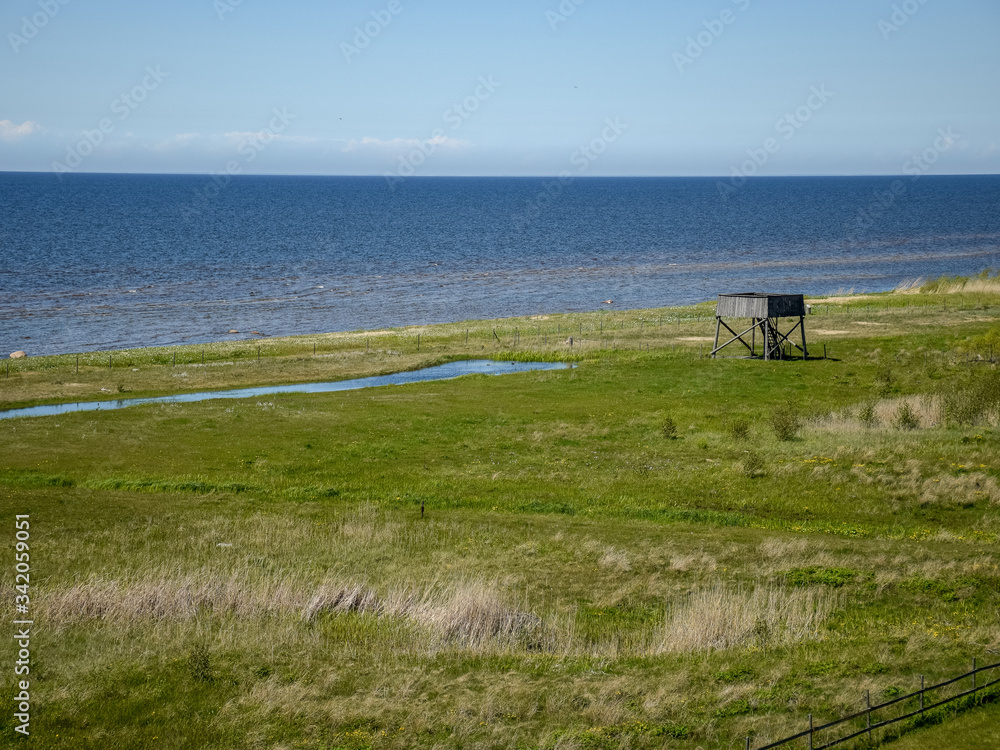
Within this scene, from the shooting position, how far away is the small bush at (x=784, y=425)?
137ft

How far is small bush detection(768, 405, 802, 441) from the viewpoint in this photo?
1646 inches

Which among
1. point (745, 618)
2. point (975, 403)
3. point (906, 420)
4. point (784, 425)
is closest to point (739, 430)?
point (784, 425)

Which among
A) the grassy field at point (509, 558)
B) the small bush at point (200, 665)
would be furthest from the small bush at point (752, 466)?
the small bush at point (200, 665)

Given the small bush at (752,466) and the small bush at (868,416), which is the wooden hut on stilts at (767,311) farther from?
the small bush at (752,466)

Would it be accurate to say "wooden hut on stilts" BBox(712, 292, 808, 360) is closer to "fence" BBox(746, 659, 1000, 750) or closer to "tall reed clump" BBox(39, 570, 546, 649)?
"tall reed clump" BBox(39, 570, 546, 649)

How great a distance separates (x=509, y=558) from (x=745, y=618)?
797 cm

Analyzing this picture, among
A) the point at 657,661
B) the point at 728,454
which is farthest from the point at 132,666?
the point at 728,454

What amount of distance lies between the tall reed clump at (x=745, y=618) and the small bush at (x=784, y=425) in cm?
1869

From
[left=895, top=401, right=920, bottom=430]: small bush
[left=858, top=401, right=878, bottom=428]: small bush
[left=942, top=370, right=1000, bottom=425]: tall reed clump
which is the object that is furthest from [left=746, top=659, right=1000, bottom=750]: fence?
[left=942, top=370, right=1000, bottom=425]: tall reed clump

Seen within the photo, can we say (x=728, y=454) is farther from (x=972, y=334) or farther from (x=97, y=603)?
(x=972, y=334)

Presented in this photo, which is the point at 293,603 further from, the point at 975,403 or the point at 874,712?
the point at 975,403

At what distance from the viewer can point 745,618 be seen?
70.1ft

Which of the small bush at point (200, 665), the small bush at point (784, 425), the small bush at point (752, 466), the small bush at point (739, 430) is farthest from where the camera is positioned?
the small bush at point (739, 430)

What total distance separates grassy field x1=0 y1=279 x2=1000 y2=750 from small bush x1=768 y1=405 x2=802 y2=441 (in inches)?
21.5
